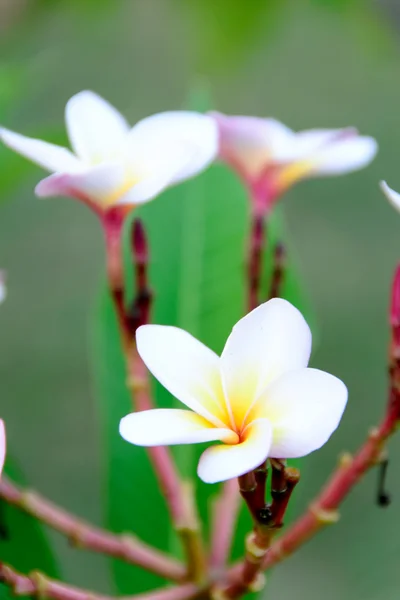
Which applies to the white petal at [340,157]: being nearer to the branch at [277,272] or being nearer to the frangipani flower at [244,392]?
the branch at [277,272]

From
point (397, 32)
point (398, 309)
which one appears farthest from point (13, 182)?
point (397, 32)

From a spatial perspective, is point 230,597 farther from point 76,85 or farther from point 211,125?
point 76,85

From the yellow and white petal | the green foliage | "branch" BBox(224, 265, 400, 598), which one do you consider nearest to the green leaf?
the green foliage

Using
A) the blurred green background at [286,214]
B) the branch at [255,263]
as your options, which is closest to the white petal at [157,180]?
the branch at [255,263]

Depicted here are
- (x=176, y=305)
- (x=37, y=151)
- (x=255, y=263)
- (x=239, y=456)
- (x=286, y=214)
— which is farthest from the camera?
(x=286, y=214)

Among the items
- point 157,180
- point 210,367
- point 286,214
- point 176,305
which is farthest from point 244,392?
point 286,214

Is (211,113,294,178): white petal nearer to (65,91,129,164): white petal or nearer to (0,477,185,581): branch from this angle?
(65,91,129,164): white petal

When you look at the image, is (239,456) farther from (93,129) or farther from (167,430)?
(93,129)
